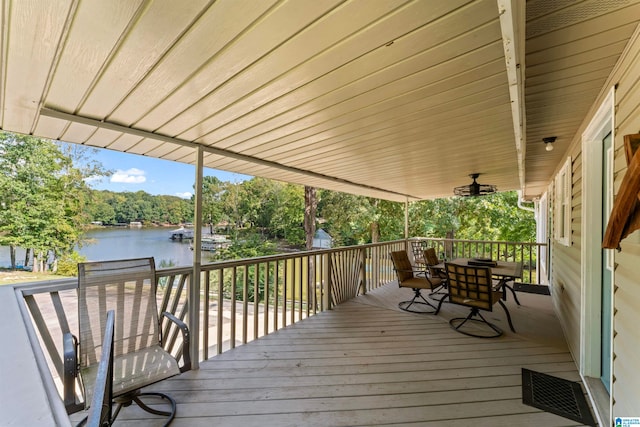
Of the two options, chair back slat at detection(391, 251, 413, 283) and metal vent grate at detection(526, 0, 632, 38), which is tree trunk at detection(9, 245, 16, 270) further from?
metal vent grate at detection(526, 0, 632, 38)

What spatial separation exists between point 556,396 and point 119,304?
3528 mm

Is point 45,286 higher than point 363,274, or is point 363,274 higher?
point 45,286

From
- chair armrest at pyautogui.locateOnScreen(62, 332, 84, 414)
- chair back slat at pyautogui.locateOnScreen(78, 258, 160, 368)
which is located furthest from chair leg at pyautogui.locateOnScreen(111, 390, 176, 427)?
chair back slat at pyautogui.locateOnScreen(78, 258, 160, 368)

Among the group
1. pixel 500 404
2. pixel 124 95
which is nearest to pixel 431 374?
pixel 500 404

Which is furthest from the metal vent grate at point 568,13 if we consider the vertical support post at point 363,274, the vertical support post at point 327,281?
the vertical support post at point 363,274

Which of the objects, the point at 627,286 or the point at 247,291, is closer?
the point at 627,286

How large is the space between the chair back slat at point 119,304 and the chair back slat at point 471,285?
337 centimetres

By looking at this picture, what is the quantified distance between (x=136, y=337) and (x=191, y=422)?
30.8 inches

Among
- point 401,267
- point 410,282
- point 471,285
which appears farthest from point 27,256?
point 471,285

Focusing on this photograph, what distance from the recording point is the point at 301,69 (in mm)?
1422

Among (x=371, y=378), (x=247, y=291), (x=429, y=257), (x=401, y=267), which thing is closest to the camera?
(x=371, y=378)

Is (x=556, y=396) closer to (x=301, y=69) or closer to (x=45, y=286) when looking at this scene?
(x=301, y=69)

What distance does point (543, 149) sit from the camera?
346 cm

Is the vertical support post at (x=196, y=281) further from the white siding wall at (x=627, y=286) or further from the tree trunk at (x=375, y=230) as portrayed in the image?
the tree trunk at (x=375, y=230)
